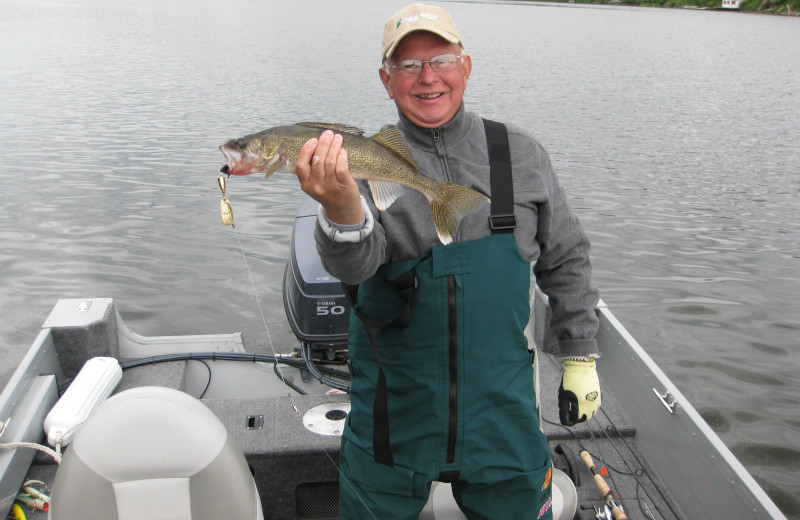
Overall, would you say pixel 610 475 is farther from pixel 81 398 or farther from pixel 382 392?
pixel 81 398

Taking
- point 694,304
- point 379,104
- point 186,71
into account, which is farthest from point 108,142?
point 694,304

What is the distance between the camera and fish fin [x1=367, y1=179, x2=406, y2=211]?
2.29 meters

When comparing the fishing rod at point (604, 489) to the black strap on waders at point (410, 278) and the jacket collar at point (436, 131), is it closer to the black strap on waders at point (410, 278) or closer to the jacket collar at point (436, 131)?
the black strap on waders at point (410, 278)

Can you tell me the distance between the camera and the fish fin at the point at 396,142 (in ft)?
7.47

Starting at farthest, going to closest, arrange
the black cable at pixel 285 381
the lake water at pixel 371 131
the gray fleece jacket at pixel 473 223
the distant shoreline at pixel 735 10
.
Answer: the distant shoreline at pixel 735 10
the lake water at pixel 371 131
the black cable at pixel 285 381
the gray fleece jacket at pixel 473 223

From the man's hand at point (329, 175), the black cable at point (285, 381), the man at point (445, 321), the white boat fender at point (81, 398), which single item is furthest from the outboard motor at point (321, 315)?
the man's hand at point (329, 175)

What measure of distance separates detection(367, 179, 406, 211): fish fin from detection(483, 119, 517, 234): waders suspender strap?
1.11 ft

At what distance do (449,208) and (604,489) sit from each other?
2023 mm

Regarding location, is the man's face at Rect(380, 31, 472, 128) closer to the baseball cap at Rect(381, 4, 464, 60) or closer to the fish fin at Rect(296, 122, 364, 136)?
the baseball cap at Rect(381, 4, 464, 60)

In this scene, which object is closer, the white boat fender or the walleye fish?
the walleye fish

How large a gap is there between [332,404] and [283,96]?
15.3 meters

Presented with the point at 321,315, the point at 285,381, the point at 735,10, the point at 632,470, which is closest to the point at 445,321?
the point at 632,470

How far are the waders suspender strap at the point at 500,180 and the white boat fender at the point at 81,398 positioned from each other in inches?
102

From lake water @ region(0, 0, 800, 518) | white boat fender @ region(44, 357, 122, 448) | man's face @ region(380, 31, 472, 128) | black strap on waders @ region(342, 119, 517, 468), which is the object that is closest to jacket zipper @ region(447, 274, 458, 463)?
black strap on waders @ region(342, 119, 517, 468)
